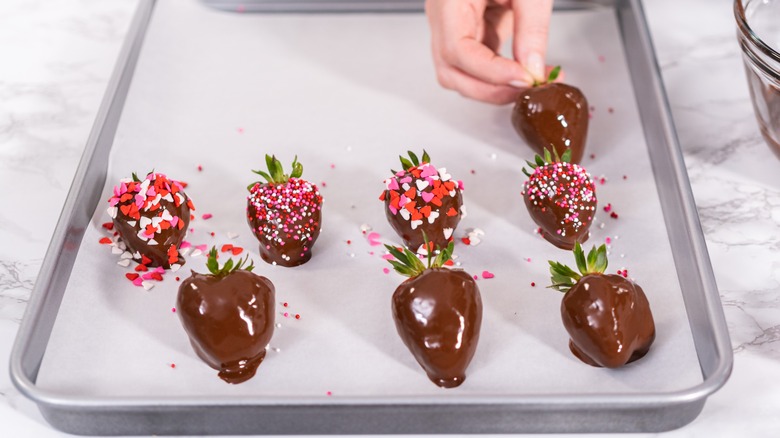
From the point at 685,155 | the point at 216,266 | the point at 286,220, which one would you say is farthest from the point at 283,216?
the point at 685,155

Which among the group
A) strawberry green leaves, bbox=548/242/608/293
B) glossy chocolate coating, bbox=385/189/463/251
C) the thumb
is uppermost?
the thumb

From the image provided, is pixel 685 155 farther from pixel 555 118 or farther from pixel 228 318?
pixel 228 318

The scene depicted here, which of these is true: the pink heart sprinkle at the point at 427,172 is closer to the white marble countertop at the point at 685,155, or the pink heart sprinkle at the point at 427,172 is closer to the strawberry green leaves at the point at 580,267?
the strawberry green leaves at the point at 580,267

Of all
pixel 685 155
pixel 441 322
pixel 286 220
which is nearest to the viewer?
pixel 441 322

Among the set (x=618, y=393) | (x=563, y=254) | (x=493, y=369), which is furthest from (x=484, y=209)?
(x=618, y=393)

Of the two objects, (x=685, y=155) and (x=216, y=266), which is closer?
(x=216, y=266)

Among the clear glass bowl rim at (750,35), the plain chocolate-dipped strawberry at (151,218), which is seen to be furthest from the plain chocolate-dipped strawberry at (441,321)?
the clear glass bowl rim at (750,35)

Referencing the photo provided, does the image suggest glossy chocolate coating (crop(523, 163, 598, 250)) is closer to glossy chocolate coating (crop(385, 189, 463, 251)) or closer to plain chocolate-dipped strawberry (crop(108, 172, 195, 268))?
glossy chocolate coating (crop(385, 189, 463, 251))

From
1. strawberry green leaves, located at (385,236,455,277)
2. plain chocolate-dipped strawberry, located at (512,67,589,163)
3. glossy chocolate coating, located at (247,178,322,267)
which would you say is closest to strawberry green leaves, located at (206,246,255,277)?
glossy chocolate coating, located at (247,178,322,267)
